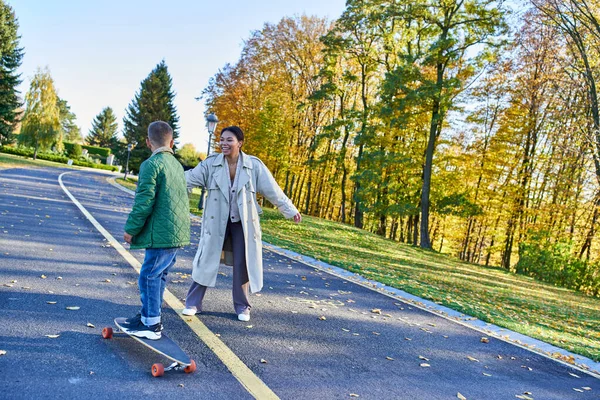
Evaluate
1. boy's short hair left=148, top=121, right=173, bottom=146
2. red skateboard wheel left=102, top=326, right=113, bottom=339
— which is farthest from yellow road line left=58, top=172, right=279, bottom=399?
boy's short hair left=148, top=121, right=173, bottom=146

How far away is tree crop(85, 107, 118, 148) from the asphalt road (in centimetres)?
10277

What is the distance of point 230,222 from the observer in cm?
523

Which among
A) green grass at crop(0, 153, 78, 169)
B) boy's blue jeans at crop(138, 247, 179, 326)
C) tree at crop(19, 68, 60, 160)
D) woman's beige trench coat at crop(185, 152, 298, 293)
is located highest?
tree at crop(19, 68, 60, 160)

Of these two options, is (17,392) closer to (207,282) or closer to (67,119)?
(207,282)

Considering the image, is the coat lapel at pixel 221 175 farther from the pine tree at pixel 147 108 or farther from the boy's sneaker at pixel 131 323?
the pine tree at pixel 147 108

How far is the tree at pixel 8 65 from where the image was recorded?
42.5 metres

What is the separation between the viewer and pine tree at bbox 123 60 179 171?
196ft

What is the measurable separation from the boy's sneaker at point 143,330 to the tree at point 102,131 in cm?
10638

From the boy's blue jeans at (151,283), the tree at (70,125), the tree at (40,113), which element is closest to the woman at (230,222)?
the boy's blue jeans at (151,283)

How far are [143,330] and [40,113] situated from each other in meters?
51.2

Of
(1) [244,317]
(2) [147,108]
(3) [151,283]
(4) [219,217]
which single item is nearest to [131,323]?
(3) [151,283]

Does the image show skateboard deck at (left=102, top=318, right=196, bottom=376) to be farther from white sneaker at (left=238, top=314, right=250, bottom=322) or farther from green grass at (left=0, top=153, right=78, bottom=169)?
green grass at (left=0, top=153, right=78, bottom=169)

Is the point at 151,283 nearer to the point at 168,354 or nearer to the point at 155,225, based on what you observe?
the point at 155,225

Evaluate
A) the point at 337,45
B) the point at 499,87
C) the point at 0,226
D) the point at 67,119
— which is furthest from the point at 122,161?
the point at 0,226
